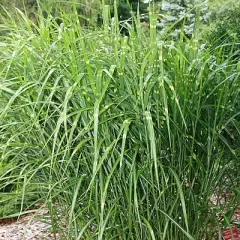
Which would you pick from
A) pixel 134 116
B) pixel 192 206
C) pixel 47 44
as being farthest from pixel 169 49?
pixel 192 206

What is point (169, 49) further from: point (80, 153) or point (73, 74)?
point (80, 153)

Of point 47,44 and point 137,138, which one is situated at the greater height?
point 47,44

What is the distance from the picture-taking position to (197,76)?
219 cm

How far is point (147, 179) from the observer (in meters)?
2.14

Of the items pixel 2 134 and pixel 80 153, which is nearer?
pixel 80 153

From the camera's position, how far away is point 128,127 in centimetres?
203

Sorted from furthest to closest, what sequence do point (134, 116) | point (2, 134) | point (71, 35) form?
point (2, 134) < point (71, 35) < point (134, 116)

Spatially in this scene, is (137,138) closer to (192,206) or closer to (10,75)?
(192,206)

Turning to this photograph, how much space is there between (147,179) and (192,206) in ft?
1.14

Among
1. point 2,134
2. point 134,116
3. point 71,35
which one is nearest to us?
point 134,116

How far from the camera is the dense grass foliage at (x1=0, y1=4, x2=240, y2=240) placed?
208cm

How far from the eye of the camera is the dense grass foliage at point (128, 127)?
208cm

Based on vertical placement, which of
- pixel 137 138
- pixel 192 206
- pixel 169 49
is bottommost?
pixel 192 206

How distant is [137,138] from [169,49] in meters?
0.50
